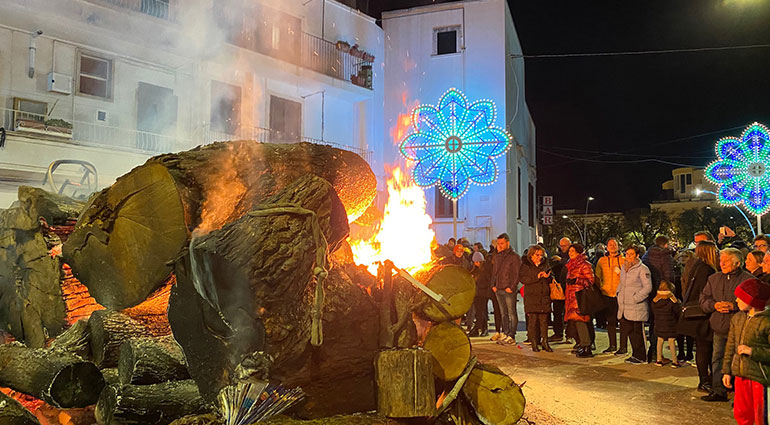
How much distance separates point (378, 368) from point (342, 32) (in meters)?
17.6

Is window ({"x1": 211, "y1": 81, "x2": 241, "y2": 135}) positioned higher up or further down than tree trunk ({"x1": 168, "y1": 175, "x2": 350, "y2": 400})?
higher up

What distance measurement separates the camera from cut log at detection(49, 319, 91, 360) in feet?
15.3

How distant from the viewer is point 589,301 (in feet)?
26.7

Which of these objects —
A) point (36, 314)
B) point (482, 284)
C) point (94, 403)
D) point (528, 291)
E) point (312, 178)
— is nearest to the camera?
point (312, 178)

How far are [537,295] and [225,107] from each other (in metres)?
11.3

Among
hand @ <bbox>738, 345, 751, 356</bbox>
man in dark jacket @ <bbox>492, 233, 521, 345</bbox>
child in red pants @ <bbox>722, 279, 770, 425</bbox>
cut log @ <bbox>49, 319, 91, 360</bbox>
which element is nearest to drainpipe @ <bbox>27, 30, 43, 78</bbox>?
cut log @ <bbox>49, 319, 91, 360</bbox>

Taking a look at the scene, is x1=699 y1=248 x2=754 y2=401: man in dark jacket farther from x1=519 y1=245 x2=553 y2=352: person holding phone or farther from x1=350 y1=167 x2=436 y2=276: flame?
x1=350 y1=167 x2=436 y2=276: flame

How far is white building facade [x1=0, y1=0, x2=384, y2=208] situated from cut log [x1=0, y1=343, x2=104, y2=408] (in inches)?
261

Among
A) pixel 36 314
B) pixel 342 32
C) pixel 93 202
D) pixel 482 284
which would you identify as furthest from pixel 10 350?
pixel 342 32

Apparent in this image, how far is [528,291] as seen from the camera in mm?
8414

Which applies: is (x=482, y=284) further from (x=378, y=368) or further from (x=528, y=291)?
(x=378, y=368)

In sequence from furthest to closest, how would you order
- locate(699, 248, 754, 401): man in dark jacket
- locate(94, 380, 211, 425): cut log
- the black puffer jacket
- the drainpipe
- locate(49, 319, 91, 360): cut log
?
the drainpipe < the black puffer jacket < locate(699, 248, 754, 401): man in dark jacket < locate(49, 319, 91, 360): cut log < locate(94, 380, 211, 425): cut log

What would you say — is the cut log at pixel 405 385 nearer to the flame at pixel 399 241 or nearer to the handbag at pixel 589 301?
the flame at pixel 399 241

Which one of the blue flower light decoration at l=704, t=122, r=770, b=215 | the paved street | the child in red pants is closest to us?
the child in red pants
